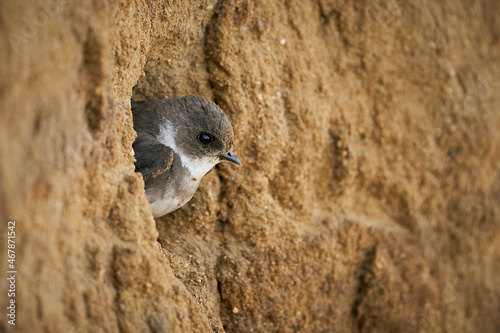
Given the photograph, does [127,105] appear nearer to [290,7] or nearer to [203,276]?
[203,276]

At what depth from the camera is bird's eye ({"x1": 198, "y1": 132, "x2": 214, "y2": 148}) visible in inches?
138

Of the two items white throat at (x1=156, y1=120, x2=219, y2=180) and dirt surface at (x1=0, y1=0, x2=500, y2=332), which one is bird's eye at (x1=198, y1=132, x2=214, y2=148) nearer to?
white throat at (x1=156, y1=120, x2=219, y2=180)

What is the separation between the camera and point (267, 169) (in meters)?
3.90

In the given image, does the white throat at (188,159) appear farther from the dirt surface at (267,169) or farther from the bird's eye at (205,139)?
the dirt surface at (267,169)

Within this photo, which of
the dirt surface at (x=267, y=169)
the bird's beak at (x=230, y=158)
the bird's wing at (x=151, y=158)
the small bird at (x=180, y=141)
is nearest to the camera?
the dirt surface at (x=267, y=169)

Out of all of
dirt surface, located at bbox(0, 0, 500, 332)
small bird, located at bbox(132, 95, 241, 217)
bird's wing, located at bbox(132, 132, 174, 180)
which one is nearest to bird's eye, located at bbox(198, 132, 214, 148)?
small bird, located at bbox(132, 95, 241, 217)

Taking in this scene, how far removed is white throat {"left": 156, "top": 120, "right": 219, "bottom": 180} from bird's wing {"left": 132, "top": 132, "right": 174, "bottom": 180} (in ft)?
0.47

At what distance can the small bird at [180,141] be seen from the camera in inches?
132

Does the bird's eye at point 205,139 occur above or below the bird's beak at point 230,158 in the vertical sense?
above

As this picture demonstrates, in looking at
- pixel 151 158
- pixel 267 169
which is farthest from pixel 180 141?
pixel 267 169

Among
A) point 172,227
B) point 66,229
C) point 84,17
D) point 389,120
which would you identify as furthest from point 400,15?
point 66,229

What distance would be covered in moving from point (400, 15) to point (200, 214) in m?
2.70

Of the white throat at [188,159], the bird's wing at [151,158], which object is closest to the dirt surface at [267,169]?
the white throat at [188,159]

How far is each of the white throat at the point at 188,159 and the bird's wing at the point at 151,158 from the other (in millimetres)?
144
